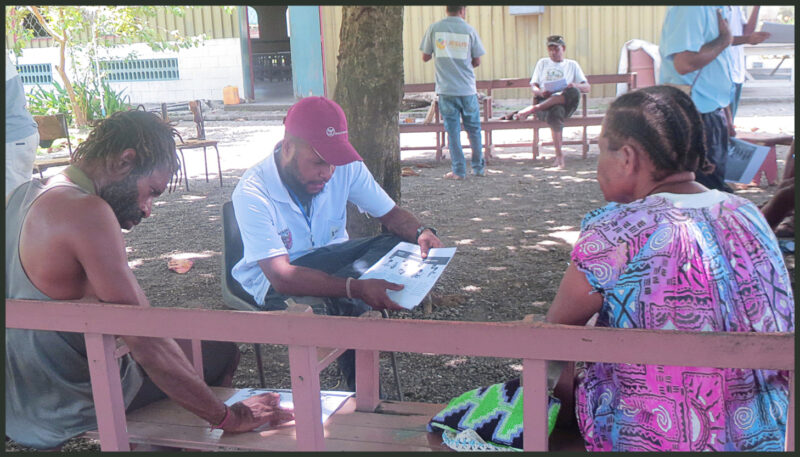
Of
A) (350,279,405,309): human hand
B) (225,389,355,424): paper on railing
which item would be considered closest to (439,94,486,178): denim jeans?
(350,279,405,309): human hand

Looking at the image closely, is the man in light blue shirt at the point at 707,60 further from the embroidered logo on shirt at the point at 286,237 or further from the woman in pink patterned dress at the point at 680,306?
the woman in pink patterned dress at the point at 680,306

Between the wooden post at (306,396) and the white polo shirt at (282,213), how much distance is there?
1.15m

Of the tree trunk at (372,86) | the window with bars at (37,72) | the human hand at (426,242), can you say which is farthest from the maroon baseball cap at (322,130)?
the window with bars at (37,72)

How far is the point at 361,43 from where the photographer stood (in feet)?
14.0

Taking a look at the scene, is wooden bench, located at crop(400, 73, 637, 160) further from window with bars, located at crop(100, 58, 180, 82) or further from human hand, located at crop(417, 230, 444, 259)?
window with bars, located at crop(100, 58, 180, 82)

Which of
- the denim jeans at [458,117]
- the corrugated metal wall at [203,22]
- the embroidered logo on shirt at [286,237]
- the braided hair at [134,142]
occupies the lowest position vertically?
the embroidered logo on shirt at [286,237]

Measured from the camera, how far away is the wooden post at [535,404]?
1.47m

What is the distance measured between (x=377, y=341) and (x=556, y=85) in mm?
7801

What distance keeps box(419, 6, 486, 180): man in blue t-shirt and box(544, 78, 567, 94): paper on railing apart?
1.18 m

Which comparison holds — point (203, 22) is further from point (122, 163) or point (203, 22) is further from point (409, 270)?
point (122, 163)

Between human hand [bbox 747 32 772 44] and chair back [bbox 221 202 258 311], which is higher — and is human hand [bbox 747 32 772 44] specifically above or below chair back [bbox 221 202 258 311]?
above

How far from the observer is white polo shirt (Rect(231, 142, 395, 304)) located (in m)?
2.74

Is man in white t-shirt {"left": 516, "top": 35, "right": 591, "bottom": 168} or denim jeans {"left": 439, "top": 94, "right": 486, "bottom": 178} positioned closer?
denim jeans {"left": 439, "top": 94, "right": 486, "bottom": 178}

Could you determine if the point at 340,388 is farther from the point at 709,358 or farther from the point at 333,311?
the point at 709,358
